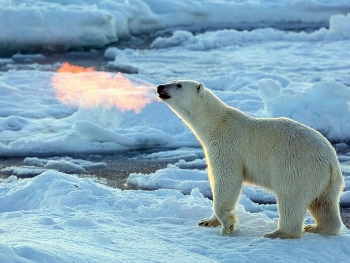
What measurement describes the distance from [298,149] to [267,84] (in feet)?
18.9

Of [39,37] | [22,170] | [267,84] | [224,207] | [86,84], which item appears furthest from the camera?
[39,37]

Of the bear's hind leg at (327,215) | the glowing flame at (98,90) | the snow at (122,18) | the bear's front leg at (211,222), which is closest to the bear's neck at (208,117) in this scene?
the bear's front leg at (211,222)

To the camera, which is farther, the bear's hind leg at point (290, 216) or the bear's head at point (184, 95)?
the bear's head at point (184, 95)

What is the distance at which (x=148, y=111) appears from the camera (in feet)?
31.9

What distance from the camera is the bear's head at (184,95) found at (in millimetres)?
4582

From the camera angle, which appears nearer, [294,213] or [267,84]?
[294,213]

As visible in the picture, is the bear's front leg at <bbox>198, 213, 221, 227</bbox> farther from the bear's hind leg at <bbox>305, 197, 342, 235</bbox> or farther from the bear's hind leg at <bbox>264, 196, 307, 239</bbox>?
the bear's hind leg at <bbox>305, 197, 342, 235</bbox>

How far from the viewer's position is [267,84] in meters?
9.84

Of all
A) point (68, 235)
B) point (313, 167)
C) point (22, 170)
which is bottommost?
point (22, 170)

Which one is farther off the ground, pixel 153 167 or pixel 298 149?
pixel 298 149

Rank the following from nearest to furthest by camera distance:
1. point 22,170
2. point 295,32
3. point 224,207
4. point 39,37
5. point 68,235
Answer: point 68,235 < point 224,207 < point 22,170 < point 39,37 < point 295,32

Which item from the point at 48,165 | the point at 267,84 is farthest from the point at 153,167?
the point at 267,84

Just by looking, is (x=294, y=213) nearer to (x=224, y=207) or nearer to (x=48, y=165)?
(x=224, y=207)

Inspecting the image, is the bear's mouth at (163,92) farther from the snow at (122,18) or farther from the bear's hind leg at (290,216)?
the snow at (122,18)
